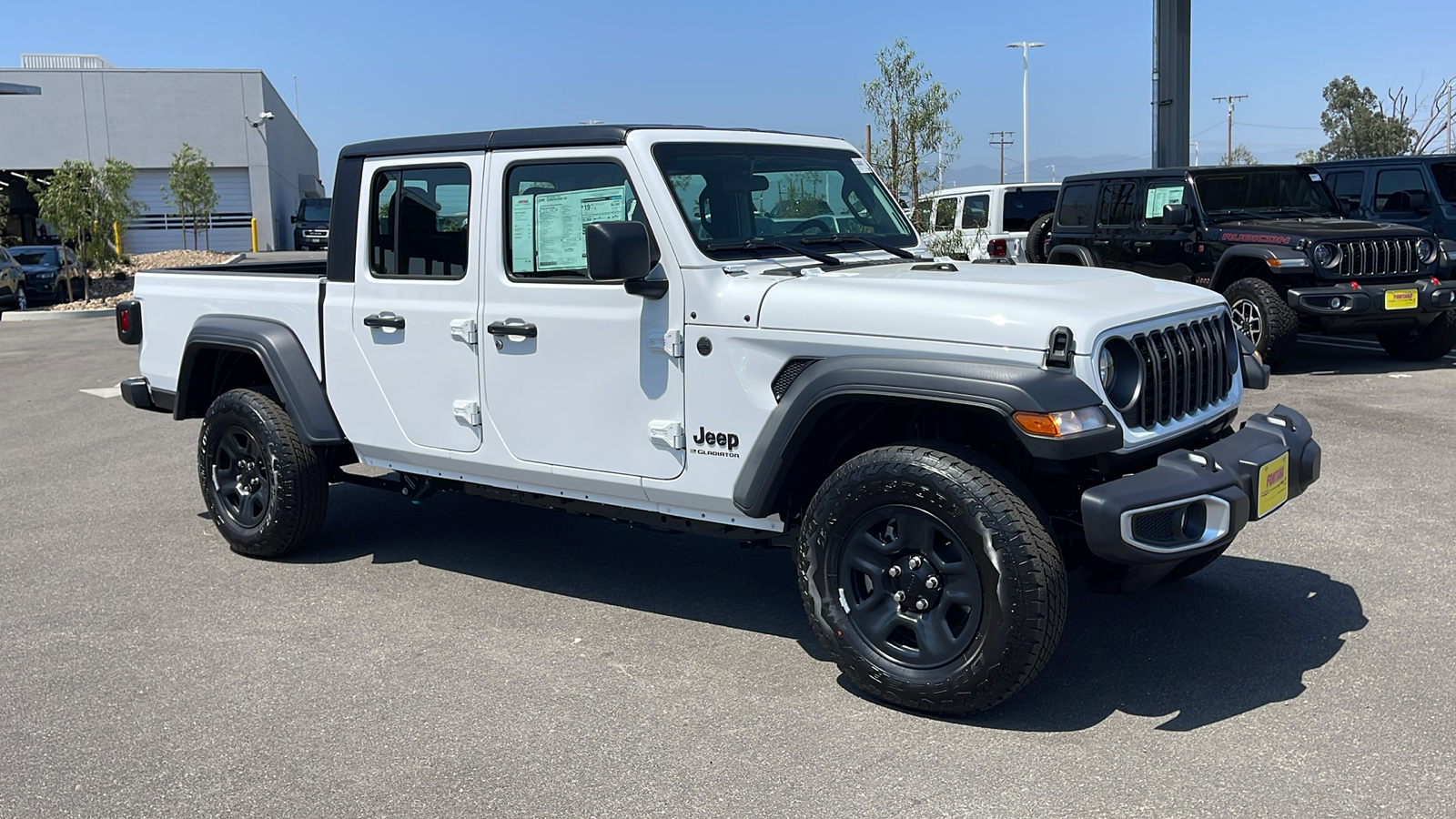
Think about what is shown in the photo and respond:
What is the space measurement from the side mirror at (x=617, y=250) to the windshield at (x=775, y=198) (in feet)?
0.94

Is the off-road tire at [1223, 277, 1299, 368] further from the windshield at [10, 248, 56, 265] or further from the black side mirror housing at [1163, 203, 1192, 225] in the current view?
the windshield at [10, 248, 56, 265]

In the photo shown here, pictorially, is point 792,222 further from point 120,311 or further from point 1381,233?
point 1381,233

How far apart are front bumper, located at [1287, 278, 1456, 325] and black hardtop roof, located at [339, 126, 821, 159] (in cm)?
709

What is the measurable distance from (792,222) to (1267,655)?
92.1 inches

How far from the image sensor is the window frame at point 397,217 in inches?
202

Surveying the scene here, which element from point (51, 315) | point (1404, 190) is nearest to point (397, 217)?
point (1404, 190)

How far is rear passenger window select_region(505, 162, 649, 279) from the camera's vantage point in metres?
4.76

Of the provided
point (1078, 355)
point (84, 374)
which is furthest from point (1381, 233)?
point (84, 374)

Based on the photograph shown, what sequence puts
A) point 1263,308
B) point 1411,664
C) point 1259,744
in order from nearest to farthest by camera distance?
1. point 1259,744
2. point 1411,664
3. point 1263,308

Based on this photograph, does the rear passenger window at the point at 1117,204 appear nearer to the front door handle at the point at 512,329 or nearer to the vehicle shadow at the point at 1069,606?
the vehicle shadow at the point at 1069,606

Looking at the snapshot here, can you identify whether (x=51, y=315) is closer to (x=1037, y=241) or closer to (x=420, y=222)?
(x=1037, y=241)

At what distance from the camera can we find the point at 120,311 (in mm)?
6734

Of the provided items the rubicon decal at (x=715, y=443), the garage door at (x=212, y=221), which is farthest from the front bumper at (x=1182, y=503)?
the garage door at (x=212, y=221)

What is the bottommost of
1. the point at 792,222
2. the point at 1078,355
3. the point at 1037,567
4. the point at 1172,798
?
the point at 1172,798
